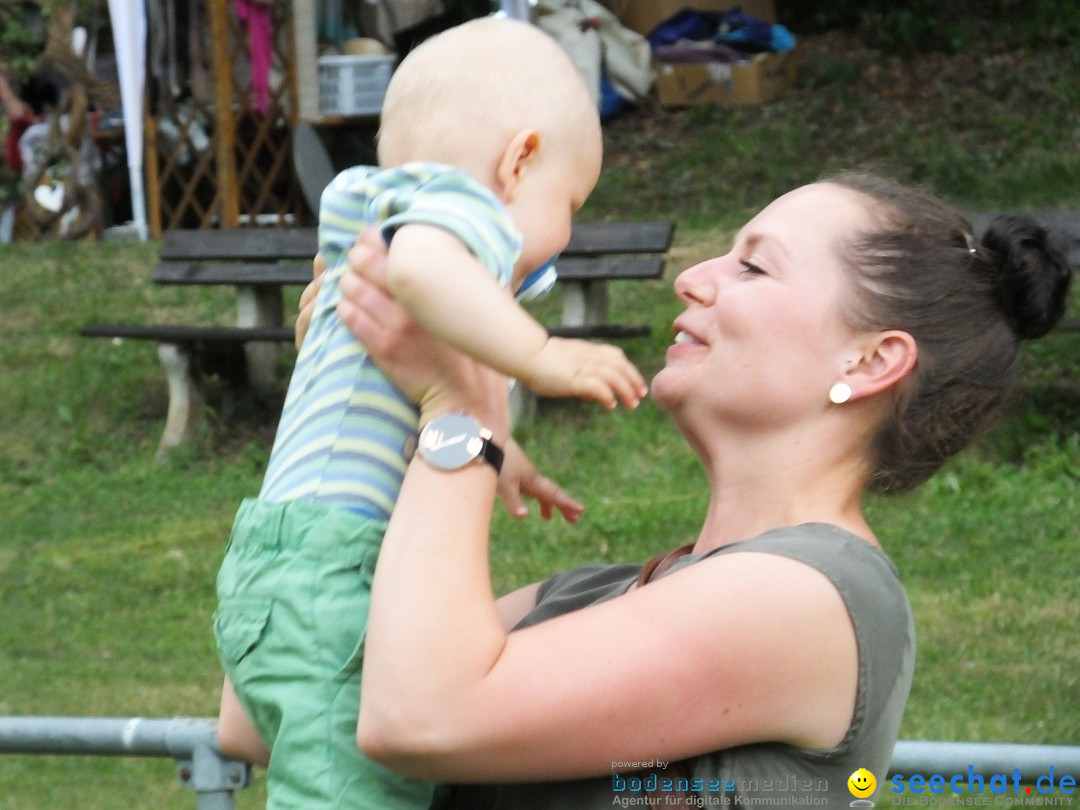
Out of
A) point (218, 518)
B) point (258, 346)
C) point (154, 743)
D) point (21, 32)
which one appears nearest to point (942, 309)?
point (154, 743)

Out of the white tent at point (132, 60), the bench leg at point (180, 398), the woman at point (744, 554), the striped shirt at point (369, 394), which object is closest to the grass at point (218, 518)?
the bench leg at point (180, 398)

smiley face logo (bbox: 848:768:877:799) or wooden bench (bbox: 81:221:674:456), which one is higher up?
smiley face logo (bbox: 848:768:877:799)

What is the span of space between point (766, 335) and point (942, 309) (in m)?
0.24

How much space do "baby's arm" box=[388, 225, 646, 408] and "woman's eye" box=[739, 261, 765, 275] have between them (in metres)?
0.28

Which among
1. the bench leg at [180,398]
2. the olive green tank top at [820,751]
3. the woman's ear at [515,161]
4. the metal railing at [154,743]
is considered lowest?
the bench leg at [180,398]

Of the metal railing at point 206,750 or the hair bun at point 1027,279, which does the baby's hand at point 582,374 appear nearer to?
the hair bun at point 1027,279

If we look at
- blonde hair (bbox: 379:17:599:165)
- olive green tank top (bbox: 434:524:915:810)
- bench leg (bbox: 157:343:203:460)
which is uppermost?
blonde hair (bbox: 379:17:599:165)

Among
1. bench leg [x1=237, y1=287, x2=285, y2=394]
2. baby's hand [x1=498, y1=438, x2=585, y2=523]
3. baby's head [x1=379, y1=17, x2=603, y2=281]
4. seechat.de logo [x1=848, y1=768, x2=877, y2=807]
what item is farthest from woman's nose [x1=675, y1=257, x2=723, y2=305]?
bench leg [x1=237, y1=287, x2=285, y2=394]

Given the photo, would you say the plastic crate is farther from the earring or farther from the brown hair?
the earring

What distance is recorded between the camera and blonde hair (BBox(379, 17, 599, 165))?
71.1 inches

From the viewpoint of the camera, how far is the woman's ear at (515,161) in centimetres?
179

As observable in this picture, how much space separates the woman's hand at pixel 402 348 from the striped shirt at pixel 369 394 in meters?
0.04

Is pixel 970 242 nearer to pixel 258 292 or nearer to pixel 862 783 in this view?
pixel 862 783

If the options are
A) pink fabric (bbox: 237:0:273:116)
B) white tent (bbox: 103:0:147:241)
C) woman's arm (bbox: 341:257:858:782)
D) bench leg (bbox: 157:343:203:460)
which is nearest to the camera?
woman's arm (bbox: 341:257:858:782)
